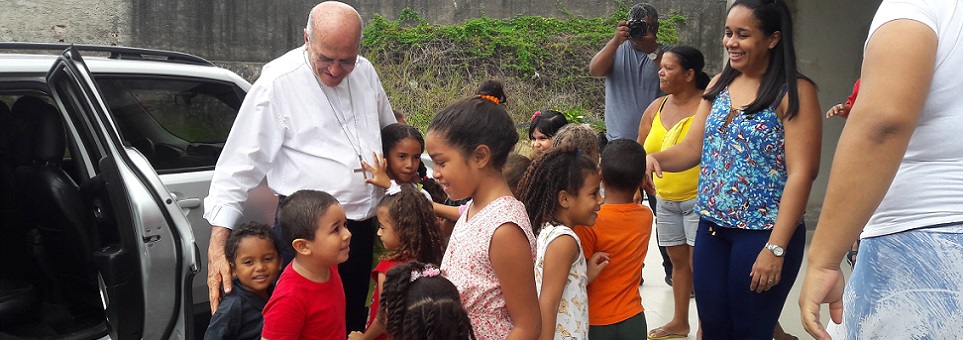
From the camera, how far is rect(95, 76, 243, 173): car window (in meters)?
3.90

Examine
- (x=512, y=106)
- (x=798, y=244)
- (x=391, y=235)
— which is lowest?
(x=512, y=106)

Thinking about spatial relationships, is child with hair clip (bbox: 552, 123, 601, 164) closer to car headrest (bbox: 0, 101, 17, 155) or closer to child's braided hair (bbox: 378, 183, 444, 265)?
child's braided hair (bbox: 378, 183, 444, 265)

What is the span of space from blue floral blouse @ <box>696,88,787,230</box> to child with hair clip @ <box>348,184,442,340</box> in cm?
103

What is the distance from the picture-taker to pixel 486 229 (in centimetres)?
213

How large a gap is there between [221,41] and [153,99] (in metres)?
8.63

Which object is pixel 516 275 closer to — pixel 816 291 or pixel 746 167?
pixel 816 291

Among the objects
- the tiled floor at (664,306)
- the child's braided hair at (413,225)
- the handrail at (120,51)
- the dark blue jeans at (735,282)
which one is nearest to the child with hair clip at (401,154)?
the child's braided hair at (413,225)

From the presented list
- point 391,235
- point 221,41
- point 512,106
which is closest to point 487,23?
point 512,106

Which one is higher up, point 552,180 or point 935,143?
point 935,143

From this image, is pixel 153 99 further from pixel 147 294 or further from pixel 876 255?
pixel 876 255

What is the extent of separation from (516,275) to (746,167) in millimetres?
1116

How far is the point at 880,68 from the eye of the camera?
1.65 metres

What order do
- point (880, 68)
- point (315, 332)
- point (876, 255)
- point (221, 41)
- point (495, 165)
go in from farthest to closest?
point (221, 41) < point (315, 332) < point (495, 165) < point (876, 255) < point (880, 68)

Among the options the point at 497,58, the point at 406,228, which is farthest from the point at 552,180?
the point at 497,58
